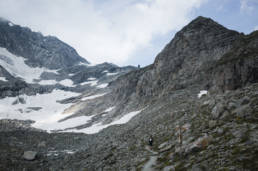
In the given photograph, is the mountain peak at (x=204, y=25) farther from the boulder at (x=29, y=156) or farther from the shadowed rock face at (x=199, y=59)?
the boulder at (x=29, y=156)

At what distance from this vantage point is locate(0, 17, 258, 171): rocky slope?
15945 millimetres

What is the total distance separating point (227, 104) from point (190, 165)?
10567 mm

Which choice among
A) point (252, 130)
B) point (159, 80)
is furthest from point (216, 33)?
point (252, 130)

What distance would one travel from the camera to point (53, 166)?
3559 cm

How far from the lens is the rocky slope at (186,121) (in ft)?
52.3

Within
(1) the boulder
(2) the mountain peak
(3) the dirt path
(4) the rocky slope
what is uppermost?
(2) the mountain peak

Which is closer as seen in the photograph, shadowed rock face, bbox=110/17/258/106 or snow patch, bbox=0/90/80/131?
shadowed rock face, bbox=110/17/258/106

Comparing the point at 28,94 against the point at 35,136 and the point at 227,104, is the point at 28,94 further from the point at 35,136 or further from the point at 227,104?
the point at 227,104

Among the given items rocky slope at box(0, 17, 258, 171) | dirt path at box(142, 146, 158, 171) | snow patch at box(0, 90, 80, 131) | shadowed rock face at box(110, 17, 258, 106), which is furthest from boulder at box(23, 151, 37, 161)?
snow patch at box(0, 90, 80, 131)

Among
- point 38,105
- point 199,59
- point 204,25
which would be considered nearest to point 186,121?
point 199,59

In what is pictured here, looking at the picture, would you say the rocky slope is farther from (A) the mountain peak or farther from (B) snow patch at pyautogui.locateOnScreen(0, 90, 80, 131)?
(B) snow patch at pyautogui.locateOnScreen(0, 90, 80, 131)

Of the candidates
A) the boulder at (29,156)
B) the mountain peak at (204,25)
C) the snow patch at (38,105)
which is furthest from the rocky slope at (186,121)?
the snow patch at (38,105)

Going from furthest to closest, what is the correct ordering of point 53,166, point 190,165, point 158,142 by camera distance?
1. point 53,166
2. point 158,142
3. point 190,165

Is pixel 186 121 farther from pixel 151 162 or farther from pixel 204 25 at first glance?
pixel 204 25
